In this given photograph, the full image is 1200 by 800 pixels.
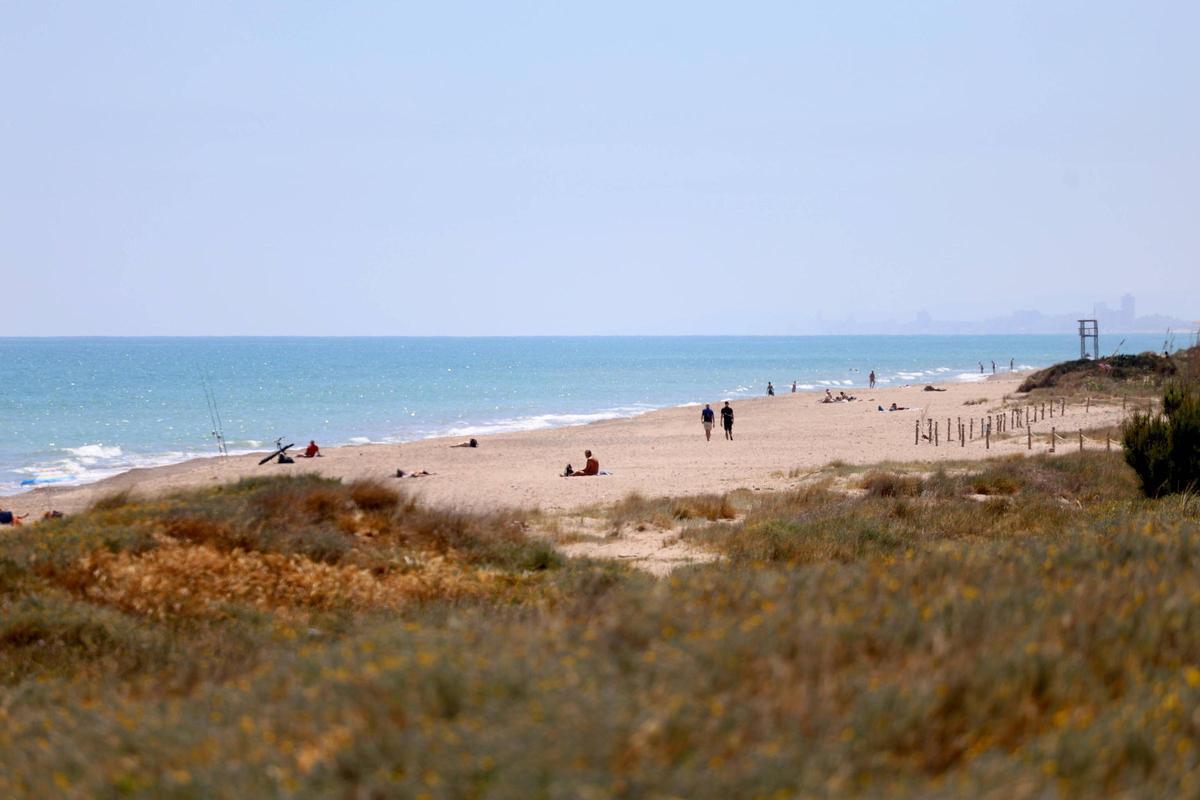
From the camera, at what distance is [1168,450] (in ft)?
54.4

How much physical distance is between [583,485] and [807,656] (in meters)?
21.9

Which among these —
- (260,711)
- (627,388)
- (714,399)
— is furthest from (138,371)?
(260,711)

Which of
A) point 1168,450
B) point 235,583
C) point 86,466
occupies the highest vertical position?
point 1168,450

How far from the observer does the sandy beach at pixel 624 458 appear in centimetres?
2517

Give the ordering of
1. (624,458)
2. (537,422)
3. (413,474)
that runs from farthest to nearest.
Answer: (537,422), (624,458), (413,474)

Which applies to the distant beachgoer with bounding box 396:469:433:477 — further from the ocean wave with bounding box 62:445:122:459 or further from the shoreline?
the ocean wave with bounding box 62:445:122:459

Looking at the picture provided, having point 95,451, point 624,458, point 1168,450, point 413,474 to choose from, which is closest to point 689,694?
point 1168,450

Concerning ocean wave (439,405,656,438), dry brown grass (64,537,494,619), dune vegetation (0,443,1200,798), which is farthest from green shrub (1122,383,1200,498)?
ocean wave (439,405,656,438)

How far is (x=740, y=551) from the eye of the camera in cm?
1274

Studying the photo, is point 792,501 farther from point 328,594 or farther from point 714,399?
point 714,399

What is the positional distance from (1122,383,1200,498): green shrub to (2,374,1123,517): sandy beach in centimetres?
756

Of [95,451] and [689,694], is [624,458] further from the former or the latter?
[689,694]

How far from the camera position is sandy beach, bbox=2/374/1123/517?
25.2 meters

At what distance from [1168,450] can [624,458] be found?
2070 cm
